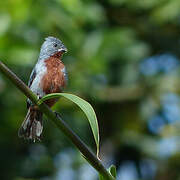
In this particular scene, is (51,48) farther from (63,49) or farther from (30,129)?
(30,129)

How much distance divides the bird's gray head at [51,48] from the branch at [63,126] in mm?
521

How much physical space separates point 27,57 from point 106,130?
2.11 meters

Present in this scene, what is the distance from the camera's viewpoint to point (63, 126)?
1729mm

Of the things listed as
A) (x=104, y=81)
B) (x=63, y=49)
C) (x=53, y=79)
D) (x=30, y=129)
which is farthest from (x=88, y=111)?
(x=104, y=81)

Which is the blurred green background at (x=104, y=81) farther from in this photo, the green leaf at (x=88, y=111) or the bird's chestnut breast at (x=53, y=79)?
the green leaf at (x=88, y=111)

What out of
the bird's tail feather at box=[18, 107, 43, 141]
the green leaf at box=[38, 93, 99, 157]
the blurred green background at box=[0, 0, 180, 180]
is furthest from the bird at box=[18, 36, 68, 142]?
the blurred green background at box=[0, 0, 180, 180]

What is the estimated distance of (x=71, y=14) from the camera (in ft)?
20.5

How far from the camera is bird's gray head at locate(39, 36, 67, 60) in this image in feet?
7.41

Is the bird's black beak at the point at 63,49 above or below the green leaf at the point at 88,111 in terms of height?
above

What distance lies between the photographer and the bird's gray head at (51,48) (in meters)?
2.26

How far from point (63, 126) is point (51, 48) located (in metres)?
0.75

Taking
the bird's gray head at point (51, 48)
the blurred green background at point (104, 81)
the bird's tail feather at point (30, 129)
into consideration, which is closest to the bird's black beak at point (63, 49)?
the bird's gray head at point (51, 48)

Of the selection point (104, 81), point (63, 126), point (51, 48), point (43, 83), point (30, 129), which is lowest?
point (63, 126)

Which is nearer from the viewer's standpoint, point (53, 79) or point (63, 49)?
point (63, 49)
